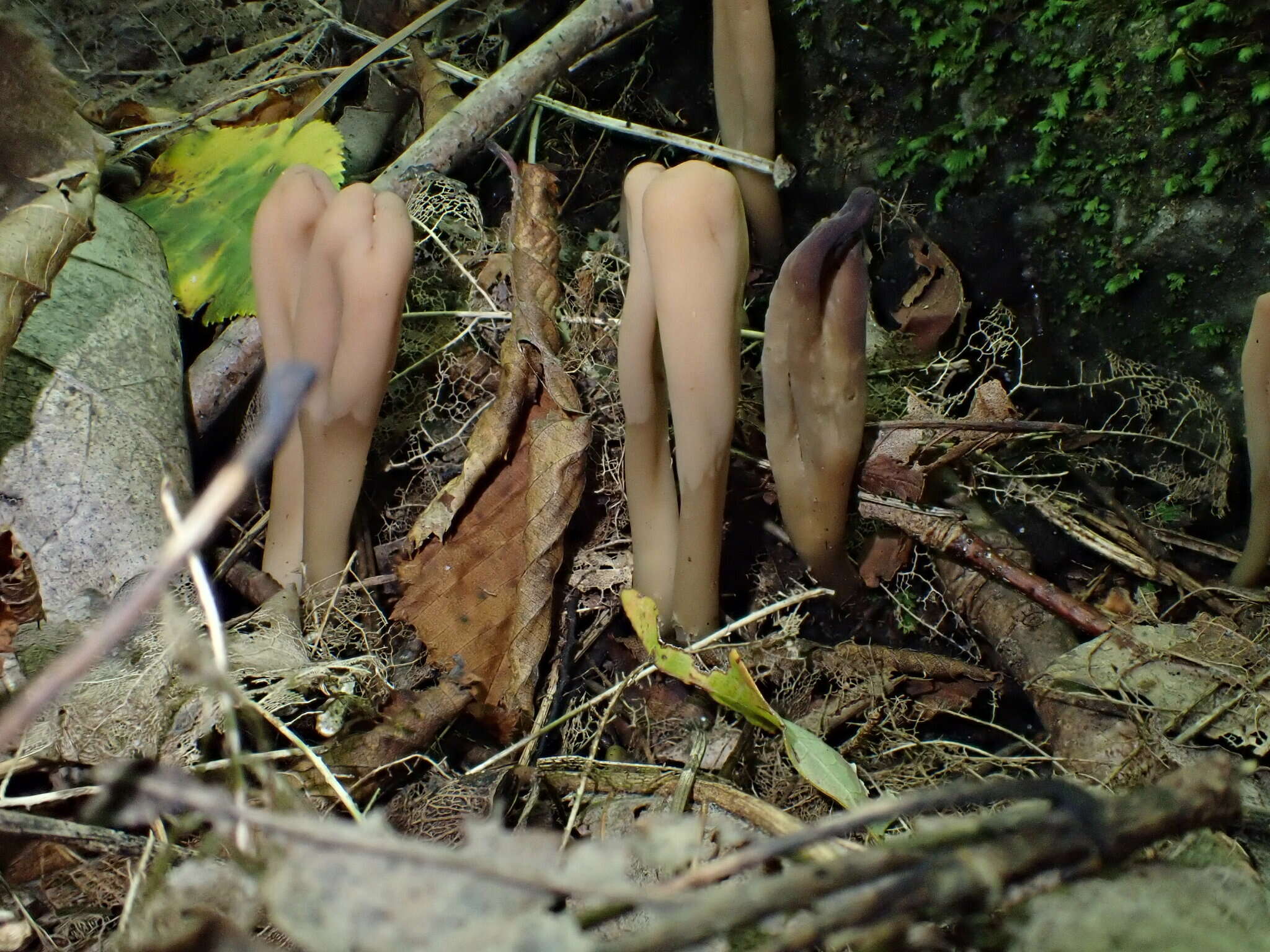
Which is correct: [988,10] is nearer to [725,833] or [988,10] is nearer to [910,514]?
[910,514]

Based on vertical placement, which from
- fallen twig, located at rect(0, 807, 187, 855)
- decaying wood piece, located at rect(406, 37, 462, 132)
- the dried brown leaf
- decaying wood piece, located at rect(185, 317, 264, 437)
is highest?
decaying wood piece, located at rect(406, 37, 462, 132)

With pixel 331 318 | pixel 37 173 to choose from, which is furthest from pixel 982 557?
pixel 37 173

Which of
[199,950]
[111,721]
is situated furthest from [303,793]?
[199,950]

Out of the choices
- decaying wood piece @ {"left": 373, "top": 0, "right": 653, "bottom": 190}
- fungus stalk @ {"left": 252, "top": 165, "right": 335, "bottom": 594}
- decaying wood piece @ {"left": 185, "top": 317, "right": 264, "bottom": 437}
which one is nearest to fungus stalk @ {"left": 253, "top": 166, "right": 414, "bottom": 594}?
fungus stalk @ {"left": 252, "top": 165, "right": 335, "bottom": 594}

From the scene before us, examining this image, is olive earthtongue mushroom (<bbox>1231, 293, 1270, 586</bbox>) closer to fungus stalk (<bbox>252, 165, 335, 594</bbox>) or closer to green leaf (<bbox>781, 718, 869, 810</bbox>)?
green leaf (<bbox>781, 718, 869, 810</bbox>)

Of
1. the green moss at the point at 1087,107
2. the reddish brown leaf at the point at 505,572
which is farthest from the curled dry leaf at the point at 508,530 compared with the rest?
the green moss at the point at 1087,107

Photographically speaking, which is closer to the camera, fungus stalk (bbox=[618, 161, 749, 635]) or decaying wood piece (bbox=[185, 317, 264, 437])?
fungus stalk (bbox=[618, 161, 749, 635])
